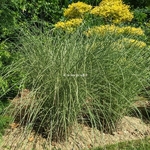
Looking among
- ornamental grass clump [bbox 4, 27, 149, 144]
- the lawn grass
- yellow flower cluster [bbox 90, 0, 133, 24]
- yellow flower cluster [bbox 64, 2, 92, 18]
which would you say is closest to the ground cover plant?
ornamental grass clump [bbox 4, 27, 149, 144]

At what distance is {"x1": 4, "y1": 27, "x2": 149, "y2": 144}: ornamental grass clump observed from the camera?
3.48 meters

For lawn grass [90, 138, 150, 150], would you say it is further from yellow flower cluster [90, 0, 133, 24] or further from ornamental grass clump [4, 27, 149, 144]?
yellow flower cluster [90, 0, 133, 24]

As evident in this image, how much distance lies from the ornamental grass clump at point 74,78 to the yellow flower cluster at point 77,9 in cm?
262

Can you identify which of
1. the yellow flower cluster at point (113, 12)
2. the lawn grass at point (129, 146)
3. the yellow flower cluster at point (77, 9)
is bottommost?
the lawn grass at point (129, 146)

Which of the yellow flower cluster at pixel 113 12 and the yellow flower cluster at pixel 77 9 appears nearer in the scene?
the yellow flower cluster at pixel 113 12

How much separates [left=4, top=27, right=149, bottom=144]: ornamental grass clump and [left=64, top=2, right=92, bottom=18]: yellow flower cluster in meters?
2.62

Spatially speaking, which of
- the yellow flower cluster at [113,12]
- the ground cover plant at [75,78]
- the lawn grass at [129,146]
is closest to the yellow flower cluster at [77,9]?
the yellow flower cluster at [113,12]

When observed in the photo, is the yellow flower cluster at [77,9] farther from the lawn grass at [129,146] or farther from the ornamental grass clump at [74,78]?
the lawn grass at [129,146]

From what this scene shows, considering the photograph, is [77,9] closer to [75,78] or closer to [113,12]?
[113,12]

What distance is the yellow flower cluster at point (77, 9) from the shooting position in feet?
21.6

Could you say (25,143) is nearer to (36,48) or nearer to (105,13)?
(36,48)

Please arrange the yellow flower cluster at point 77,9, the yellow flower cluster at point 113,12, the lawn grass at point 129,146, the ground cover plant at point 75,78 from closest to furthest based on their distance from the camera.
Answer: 1. the ground cover plant at point 75,78
2. the lawn grass at point 129,146
3. the yellow flower cluster at point 113,12
4. the yellow flower cluster at point 77,9

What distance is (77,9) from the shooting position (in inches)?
262

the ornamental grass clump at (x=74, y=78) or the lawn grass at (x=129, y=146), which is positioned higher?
the ornamental grass clump at (x=74, y=78)
